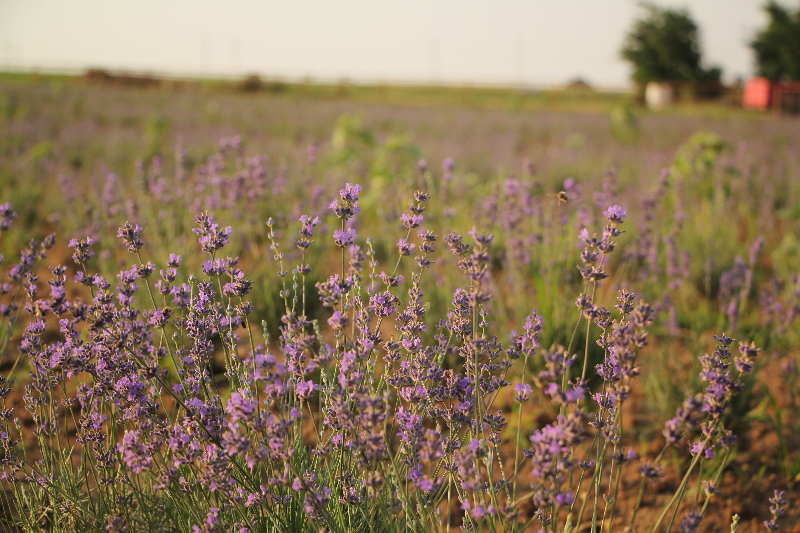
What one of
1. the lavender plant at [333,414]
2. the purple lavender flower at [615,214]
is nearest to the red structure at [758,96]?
the purple lavender flower at [615,214]

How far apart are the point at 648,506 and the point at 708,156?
4422 mm

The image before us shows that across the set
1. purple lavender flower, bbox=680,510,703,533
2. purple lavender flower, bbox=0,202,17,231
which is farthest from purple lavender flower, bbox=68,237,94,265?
purple lavender flower, bbox=680,510,703,533

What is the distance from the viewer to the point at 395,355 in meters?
1.35

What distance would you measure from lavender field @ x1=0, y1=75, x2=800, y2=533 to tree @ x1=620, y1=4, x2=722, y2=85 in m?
35.4

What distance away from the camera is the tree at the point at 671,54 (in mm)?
37562

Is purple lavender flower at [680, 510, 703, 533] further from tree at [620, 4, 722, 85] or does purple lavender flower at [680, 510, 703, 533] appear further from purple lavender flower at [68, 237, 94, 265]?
tree at [620, 4, 722, 85]

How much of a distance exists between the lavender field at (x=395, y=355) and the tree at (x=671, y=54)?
35.4 m

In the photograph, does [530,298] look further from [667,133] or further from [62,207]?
[667,133]

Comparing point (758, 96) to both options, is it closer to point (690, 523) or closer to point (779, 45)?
point (779, 45)

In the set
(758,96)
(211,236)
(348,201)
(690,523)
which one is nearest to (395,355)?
(348,201)

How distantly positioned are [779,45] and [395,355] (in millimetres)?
43324

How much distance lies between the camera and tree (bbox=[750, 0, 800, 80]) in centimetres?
3328

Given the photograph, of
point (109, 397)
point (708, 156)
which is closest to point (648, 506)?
point (109, 397)

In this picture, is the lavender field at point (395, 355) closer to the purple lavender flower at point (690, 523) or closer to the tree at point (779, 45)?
the purple lavender flower at point (690, 523)
